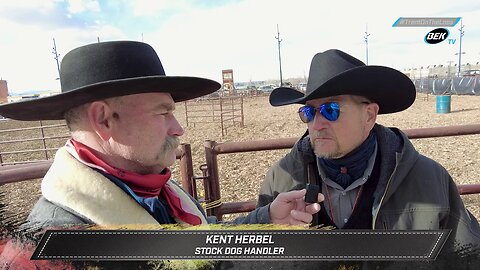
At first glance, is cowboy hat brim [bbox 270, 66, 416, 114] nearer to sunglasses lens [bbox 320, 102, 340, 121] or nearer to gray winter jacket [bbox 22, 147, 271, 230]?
sunglasses lens [bbox 320, 102, 340, 121]

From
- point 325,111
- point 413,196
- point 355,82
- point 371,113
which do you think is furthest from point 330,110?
point 413,196

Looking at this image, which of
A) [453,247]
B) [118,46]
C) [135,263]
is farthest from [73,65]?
[453,247]

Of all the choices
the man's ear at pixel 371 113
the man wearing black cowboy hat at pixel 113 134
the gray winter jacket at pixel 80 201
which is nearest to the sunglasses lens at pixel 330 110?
the man's ear at pixel 371 113

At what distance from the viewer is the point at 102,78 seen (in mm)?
939

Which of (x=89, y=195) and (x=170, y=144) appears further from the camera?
(x=170, y=144)

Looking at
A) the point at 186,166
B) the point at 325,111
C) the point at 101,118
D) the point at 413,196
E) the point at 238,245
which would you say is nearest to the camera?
the point at 238,245

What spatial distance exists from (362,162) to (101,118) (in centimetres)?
118

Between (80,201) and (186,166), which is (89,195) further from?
(186,166)

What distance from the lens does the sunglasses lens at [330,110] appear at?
1470 millimetres

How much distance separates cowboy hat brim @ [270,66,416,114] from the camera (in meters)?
1.42

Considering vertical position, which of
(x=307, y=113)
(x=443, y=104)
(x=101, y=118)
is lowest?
(x=443, y=104)

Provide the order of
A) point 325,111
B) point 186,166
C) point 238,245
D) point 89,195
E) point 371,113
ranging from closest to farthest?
point 238,245 → point 89,195 → point 325,111 → point 371,113 → point 186,166

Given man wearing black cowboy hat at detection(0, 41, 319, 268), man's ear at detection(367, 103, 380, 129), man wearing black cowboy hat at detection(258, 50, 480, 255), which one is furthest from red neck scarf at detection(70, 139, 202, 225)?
man's ear at detection(367, 103, 380, 129)

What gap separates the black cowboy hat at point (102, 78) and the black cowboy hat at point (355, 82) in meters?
0.67
